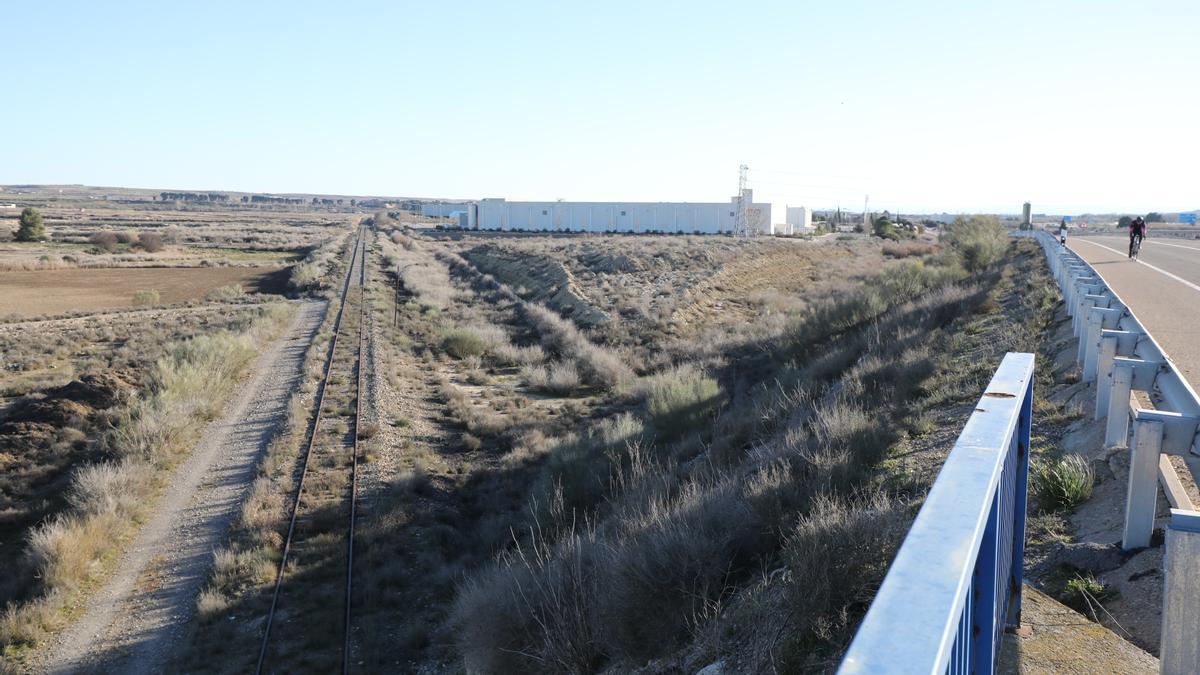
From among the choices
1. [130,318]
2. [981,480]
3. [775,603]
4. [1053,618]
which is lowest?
[130,318]

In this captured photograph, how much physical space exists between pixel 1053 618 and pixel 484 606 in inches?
199

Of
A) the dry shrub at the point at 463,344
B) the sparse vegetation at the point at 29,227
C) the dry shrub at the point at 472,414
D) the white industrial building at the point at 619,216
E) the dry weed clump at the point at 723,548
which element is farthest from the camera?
the white industrial building at the point at 619,216

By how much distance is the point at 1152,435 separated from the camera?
4898 mm

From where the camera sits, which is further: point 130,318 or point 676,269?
point 676,269

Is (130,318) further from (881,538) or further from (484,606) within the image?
(881,538)

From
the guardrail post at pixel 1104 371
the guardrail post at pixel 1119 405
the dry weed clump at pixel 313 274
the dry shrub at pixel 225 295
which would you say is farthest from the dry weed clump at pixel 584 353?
the dry weed clump at pixel 313 274

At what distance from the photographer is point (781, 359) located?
22.5 m

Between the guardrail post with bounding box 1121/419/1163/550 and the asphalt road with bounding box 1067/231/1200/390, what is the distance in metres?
5.23

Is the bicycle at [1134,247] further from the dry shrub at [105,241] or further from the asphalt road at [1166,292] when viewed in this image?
the dry shrub at [105,241]

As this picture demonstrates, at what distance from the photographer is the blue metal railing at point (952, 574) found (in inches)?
54.5

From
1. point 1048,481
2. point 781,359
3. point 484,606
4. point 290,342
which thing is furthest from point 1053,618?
point 290,342

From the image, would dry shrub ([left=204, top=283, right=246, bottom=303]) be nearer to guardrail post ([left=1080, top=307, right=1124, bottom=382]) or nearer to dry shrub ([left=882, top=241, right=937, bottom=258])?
guardrail post ([left=1080, top=307, right=1124, bottom=382])

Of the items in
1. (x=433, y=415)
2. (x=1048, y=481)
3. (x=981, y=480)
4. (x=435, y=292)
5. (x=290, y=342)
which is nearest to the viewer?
(x=981, y=480)

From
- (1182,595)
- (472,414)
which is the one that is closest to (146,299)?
(472,414)
